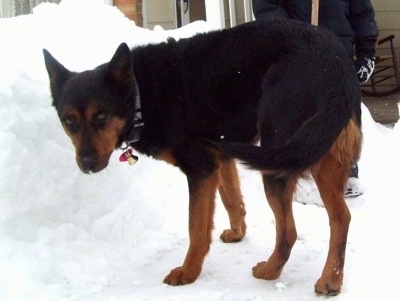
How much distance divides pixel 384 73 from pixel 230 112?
7573 mm

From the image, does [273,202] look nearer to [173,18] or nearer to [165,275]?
[165,275]

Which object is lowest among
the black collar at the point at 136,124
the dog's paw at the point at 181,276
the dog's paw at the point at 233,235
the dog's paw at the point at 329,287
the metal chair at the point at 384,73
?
the metal chair at the point at 384,73

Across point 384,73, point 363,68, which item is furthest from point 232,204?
point 384,73

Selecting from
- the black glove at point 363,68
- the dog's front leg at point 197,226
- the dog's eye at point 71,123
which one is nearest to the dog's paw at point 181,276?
the dog's front leg at point 197,226

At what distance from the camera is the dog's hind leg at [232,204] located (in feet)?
12.8

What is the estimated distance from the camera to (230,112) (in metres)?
3.31

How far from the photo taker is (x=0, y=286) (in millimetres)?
3133

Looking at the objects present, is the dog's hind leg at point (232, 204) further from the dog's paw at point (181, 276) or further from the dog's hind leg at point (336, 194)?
the dog's hind leg at point (336, 194)

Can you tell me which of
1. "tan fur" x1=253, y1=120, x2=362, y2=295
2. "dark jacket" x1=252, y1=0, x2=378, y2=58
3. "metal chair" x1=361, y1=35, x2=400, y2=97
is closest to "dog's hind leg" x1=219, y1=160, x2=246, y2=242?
"tan fur" x1=253, y1=120, x2=362, y2=295

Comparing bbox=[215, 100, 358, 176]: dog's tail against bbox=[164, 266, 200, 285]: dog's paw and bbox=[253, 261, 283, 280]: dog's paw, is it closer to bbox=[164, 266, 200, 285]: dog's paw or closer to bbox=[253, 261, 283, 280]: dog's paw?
bbox=[253, 261, 283, 280]: dog's paw

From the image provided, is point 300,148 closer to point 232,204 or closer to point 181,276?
point 181,276

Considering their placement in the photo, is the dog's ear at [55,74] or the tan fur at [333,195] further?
the dog's ear at [55,74]

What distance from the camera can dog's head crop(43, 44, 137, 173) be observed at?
3057 mm

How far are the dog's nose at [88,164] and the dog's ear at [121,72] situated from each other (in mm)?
462
